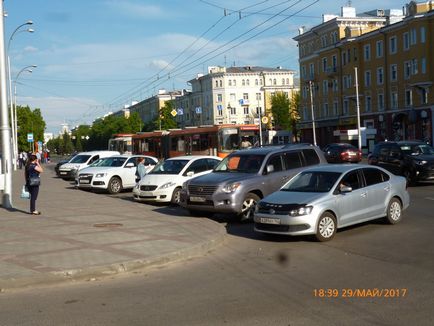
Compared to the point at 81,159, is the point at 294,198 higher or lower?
lower

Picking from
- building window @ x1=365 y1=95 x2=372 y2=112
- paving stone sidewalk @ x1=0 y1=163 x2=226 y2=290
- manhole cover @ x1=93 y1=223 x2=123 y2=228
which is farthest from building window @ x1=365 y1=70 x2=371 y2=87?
manhole cover @ x1=93 y1=223 x2=123 y2=228

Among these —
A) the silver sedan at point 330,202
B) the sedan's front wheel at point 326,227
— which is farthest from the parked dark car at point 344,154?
the sedan's front wheel at point 326,227

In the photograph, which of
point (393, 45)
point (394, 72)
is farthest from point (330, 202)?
point (393, 45)

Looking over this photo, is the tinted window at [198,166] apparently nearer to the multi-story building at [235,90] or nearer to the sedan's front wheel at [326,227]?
the sedan's front wheel at [326,227]

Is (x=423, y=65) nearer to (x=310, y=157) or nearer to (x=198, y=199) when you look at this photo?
(x=310, y=157)

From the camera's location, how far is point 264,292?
712cm

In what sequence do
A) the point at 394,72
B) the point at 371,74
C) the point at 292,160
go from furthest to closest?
the point at 371,74, the point at 394,72, the point at 292,160

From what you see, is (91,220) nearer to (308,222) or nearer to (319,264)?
(308,222)

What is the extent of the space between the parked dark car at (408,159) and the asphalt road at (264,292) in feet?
37.5

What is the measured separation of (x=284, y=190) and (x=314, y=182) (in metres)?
0.64

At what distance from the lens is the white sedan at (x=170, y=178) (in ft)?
56.6

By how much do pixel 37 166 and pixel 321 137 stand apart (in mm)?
71565

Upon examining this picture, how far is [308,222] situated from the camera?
1047cm

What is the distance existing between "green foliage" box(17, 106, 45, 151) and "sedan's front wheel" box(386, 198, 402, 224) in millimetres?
100785
